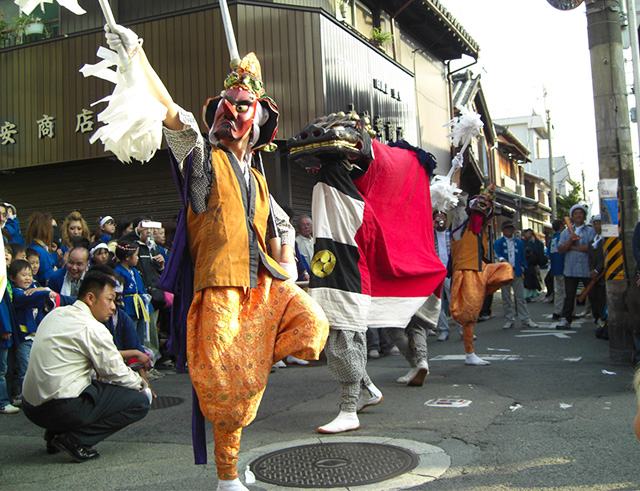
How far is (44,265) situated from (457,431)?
4.40 metres

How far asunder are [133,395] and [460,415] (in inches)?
89.2

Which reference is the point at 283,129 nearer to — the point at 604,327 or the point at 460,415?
the point at 604,327

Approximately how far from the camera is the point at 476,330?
11391 mm

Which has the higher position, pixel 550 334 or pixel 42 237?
pixel 42 237

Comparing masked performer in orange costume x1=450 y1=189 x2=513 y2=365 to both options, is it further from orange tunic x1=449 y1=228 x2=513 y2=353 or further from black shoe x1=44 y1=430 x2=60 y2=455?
black shoe x1=44 y1=430 x2=60 y2=455

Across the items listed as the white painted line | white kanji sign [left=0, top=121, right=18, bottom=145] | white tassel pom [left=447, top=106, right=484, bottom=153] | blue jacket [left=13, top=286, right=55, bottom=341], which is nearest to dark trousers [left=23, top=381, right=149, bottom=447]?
blue jacket [left=13, top=286, right=55, bottom=341]

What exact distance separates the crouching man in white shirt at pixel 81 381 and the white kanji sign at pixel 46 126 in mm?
8711

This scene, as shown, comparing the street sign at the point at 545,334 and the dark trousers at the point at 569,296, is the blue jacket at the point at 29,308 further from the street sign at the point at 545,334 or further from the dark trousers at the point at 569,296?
the dark trousers at the point at 569,296

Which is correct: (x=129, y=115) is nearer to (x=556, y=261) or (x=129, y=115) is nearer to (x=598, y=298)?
(x=598, y=298)

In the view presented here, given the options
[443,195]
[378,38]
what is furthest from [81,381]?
[378,38]

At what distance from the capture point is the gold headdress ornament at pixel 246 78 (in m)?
3.63

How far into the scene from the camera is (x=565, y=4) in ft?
25.7

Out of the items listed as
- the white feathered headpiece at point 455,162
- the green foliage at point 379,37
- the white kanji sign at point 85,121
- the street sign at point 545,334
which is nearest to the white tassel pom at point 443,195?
the white feathered headpiece at point 455,162

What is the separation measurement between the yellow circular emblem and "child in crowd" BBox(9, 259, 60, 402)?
2.50 meters
